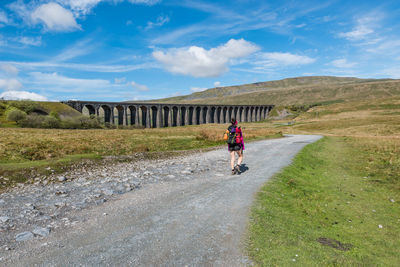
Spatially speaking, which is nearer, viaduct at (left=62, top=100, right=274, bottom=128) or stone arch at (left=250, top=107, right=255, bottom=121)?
viaduct at (left=62, top=100, right=274, bottom=128)

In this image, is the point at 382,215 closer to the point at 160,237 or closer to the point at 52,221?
the point at 160,237

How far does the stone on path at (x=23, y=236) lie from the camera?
4.63 metres

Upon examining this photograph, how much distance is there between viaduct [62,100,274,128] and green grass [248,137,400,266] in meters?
61.8

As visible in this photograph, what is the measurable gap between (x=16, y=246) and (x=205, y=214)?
4174 millimetres

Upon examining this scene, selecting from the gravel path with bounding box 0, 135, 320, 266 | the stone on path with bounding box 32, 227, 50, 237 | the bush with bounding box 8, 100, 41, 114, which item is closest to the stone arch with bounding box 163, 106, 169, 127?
the bush with bounding box 8, 100, 41, 114

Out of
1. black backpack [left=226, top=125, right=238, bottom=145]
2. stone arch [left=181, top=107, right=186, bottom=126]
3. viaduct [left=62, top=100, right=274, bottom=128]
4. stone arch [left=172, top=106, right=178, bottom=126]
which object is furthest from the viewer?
stone arch [left=181, top=107, right=186, bottom=126]

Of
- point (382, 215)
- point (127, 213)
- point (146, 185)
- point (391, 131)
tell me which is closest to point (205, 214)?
point (127, 213)

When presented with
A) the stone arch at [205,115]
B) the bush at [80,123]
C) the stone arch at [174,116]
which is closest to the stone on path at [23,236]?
the bush at [80,123]

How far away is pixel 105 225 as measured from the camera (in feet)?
17.7

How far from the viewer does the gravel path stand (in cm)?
413

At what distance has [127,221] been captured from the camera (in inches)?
221

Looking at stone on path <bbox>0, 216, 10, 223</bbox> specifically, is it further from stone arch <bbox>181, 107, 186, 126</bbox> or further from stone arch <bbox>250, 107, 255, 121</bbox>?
stone arch <bbox>250, 107, 255, 121</bbox>

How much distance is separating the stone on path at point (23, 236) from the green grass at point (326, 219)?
4695mm

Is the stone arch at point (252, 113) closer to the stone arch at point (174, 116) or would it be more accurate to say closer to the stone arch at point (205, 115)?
the stone arch at point (205, 115)
